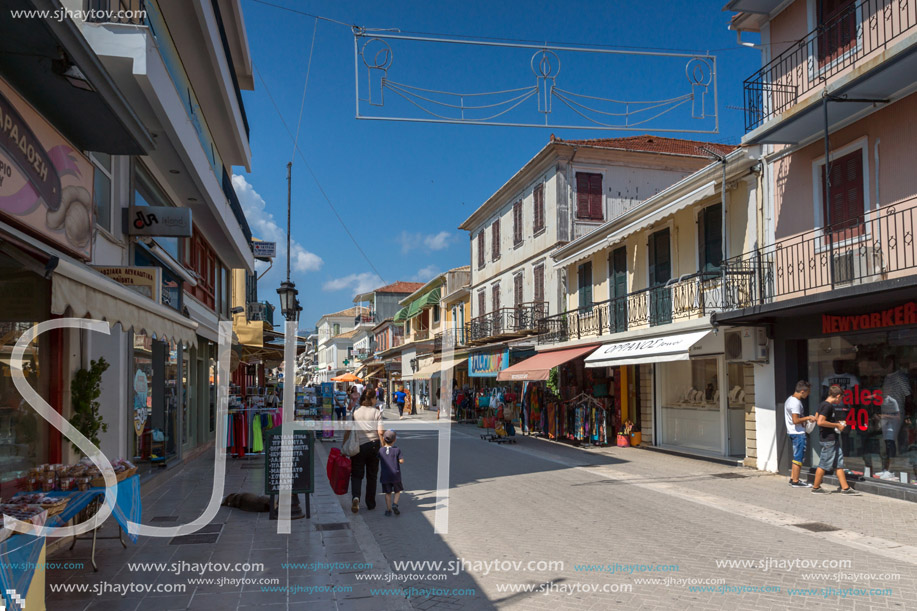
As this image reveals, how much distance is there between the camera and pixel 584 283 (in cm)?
2216

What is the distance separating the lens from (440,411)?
1423 inches

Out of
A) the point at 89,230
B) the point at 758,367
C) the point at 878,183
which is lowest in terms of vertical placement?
the point at 758,367

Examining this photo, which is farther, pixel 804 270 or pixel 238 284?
pixel 238 284

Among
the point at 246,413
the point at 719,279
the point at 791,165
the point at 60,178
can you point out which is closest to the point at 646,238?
the point at 719,279

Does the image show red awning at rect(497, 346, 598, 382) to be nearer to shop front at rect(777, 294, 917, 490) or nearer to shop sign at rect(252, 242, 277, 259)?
shop front at rect(777, 294, 917, 490)

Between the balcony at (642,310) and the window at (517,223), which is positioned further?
the window at (517,223)

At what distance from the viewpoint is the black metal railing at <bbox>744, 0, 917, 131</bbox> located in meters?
10.4

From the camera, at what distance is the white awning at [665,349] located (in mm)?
14098

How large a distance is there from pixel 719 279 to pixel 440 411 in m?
23.4

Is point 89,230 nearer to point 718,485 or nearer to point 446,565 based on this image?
point 446,565

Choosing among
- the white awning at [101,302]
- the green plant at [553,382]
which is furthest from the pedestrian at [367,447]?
the green plant at [553,382]

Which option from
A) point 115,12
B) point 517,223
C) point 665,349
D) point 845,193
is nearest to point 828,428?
point 845,193

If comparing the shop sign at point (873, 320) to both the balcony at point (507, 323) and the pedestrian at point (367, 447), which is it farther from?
the balcony at point (507, 323)

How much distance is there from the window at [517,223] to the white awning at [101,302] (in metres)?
21.7
